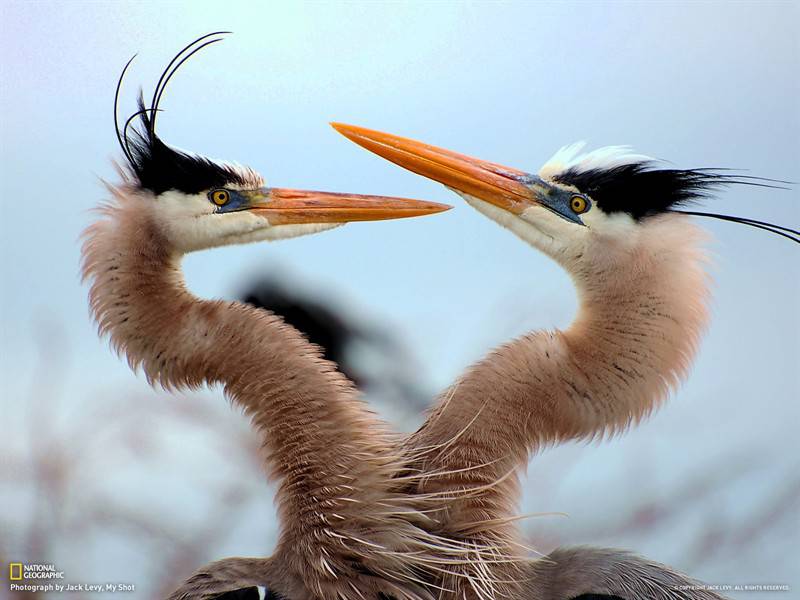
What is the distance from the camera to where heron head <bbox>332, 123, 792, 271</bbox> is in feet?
5.04

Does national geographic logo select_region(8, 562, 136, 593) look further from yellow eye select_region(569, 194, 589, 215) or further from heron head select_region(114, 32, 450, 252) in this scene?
yellow eye select_region(569, 194, 589, 215)

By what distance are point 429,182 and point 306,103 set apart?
0.30 metres

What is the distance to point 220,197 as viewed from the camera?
159 cm

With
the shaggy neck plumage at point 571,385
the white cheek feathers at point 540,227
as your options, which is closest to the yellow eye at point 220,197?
the white cheek feathers at point 540,227

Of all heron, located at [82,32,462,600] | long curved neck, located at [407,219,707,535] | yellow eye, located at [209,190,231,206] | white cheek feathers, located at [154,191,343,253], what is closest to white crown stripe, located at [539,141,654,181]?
long curved neck, located at [407,219,707,535]

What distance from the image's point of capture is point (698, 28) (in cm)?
173

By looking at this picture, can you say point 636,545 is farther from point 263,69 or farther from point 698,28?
point 263,69

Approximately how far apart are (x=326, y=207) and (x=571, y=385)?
562 millimetres

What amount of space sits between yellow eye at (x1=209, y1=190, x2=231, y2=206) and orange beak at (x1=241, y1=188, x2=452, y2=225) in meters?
0.04

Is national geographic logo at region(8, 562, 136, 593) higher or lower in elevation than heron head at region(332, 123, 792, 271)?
lower

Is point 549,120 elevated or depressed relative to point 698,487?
elevated

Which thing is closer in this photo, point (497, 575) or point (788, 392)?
point (497, 575)

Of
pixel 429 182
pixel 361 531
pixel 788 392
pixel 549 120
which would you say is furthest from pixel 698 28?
pixel 361 531

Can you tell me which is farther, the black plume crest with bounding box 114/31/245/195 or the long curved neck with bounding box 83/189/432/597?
the black plume crest with bounding box 114/31/245/195
